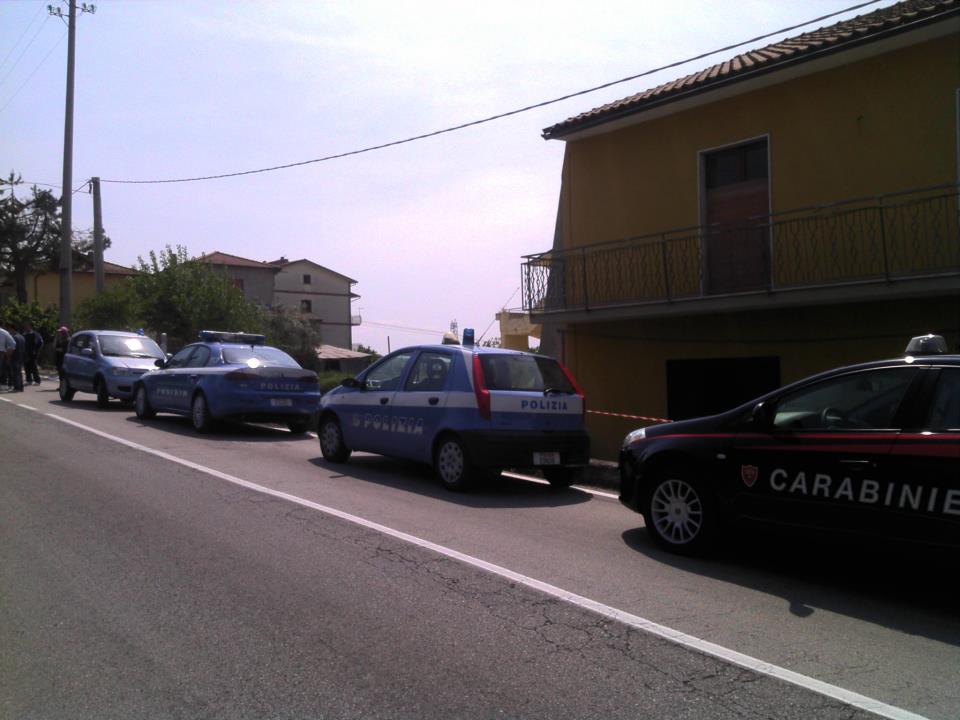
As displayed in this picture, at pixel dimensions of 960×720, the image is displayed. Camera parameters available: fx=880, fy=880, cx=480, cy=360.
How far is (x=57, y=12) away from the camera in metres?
32.5

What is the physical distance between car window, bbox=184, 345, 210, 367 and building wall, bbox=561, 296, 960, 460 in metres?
6.40

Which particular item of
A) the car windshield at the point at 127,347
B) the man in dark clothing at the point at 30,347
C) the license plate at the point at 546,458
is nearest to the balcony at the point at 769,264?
the license plate at the point at 546,458

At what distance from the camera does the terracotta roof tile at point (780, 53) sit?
37.4 ft

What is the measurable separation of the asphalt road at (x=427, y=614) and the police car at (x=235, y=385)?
16.0 ft

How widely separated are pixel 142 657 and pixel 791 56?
1159 centimetres

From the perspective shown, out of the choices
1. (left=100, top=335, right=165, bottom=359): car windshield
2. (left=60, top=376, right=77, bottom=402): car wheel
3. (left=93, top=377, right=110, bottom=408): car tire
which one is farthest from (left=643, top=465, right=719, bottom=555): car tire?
(left=60, top=376, right=77, bottom=402): car wheel

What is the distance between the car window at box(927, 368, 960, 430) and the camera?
18.5 feet

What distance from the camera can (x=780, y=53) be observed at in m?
12.9

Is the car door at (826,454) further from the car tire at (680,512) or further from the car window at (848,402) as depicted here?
the car tire at (680,512)

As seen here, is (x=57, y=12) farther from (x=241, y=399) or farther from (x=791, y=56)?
(x=791, y=56)

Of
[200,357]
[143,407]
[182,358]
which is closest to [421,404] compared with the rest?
[200,357]

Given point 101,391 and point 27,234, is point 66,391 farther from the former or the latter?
point 27,234

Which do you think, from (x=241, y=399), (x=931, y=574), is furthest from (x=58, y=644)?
(x=241, y=399)

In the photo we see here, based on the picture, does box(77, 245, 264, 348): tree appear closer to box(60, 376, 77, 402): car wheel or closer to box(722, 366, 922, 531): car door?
box(60, 376, 77, 402): car wheel
